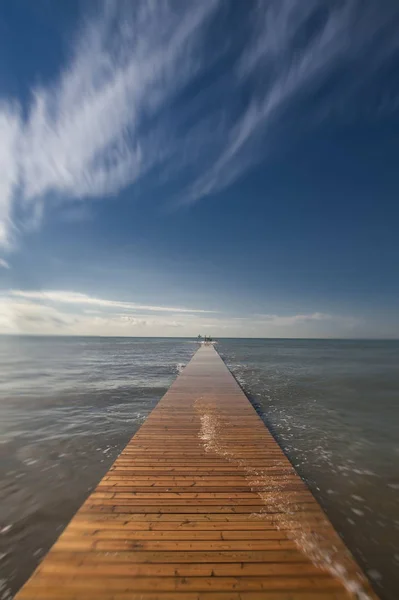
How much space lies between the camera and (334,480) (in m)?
7.50

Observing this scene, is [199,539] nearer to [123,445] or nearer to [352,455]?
[123,445]

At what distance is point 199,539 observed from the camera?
3672 mm

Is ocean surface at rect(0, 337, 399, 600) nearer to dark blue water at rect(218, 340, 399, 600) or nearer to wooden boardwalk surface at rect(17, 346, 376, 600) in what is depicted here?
dark blue water at rect(218, 340, 399, 600)

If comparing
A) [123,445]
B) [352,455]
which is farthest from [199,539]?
[352,455]

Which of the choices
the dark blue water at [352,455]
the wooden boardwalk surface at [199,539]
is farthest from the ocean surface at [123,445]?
the wooden boardwalk surface at [199,539]

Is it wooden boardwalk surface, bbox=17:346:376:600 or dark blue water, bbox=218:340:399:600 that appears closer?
wooden boardwalk surface, bbox=17:346:376:600

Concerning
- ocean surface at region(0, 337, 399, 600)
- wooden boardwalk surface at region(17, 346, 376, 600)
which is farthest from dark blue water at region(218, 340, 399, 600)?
wooden boardwalk surface at region(17, 346, 376, 600)

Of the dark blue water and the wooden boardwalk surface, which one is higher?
the wooden boardwalk surface

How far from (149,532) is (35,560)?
8.57ft

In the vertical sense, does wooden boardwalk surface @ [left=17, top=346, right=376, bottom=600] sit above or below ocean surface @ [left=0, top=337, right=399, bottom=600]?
above

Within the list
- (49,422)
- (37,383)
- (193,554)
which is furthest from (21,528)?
(37,383)

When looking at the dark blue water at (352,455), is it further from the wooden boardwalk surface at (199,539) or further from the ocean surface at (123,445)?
the wooden boardwalk surface at (199,539)

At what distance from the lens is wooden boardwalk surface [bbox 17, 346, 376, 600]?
9.91ft

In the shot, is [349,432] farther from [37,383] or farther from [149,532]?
[37,383]
